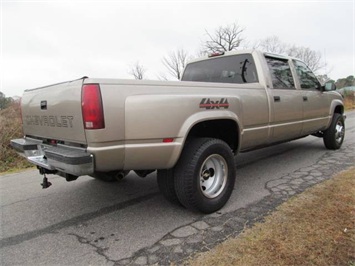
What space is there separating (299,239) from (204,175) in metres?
1.18

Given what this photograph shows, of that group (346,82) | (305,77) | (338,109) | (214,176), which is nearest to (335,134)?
(338,109)

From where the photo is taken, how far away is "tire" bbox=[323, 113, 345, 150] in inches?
247

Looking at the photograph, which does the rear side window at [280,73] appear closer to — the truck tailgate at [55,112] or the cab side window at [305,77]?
the cab side window at [305,77]

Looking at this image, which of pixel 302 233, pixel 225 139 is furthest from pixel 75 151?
pixel 302 233

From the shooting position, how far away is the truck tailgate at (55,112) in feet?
8.98

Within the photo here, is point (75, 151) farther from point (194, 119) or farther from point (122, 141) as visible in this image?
point (194, 119)

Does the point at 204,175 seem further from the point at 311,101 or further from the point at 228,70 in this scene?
the point at 311,101

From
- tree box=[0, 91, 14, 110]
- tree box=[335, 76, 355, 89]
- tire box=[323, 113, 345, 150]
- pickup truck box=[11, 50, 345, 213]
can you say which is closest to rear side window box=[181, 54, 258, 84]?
pickup truck box=[11, 50, 345, 213]

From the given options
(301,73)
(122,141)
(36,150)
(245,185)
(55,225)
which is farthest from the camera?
(301,73)

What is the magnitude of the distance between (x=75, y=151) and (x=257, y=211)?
81.8 inches

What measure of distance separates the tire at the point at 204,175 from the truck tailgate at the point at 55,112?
1.08m

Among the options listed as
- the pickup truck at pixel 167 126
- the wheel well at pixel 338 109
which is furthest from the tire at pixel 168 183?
the wheel well at pixel 338 109

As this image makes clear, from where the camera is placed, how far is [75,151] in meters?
2.79

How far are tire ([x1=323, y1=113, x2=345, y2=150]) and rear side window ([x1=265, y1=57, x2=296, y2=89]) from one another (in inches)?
76.2
